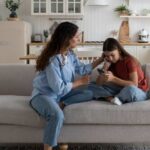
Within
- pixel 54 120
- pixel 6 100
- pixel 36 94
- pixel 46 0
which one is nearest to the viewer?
pixel 54 120

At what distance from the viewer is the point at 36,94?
255 cm

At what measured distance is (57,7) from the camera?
6.41m

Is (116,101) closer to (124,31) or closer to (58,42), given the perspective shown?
(58,42)

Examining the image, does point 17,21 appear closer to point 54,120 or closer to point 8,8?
point 8,8

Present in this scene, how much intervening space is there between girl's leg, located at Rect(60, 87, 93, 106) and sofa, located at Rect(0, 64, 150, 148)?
7 centimetres

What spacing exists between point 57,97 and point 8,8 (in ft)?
14.3

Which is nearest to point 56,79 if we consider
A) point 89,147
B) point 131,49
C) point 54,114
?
point 54,114

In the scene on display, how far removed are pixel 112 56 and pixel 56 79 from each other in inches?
25.3

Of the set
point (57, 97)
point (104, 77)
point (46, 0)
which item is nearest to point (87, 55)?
point (104, 77)

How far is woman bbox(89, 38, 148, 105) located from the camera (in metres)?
2.64

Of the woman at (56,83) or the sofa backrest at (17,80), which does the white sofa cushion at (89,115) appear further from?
the sofa backrest at (17,80)

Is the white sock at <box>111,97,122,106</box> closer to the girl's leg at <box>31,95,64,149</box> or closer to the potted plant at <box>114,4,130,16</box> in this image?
the girl's leg at <box>31,95,64,149</box>

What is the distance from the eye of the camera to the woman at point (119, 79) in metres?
2.64

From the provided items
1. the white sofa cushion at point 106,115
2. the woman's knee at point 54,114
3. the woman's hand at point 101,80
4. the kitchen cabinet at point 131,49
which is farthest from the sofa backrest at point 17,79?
the kitchen cabinet at point 131,49
